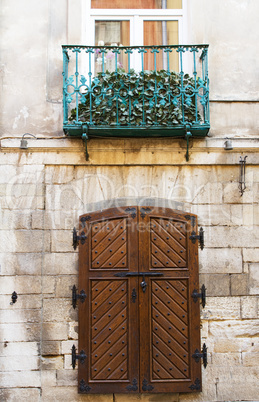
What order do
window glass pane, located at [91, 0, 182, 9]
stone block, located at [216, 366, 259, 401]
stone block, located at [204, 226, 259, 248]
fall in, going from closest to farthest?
stone block, located at [216, 366, 259, 401] < stone block, located at [204, 226, 259, 248] < window glass pane, located at [91, 0, 182, 9]

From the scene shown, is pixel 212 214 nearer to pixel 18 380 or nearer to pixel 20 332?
pixel 20 332

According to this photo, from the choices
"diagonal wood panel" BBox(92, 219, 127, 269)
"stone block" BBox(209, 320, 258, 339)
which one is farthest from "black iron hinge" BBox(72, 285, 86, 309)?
"stone block" BBox(209, 320, 258, 339)

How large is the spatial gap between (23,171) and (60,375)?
2507mm

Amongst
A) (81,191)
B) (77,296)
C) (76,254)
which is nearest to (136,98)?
(81,191)

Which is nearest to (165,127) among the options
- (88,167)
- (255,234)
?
(88,167)

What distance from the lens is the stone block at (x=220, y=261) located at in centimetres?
508

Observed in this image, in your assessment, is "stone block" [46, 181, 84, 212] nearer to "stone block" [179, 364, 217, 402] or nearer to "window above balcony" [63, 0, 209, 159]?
"window above balcony" [63, 0, 209, 159]

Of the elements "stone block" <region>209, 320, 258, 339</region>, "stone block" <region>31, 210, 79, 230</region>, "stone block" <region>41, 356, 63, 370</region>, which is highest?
"stone block" <region>31, 210, 79, 230</region>

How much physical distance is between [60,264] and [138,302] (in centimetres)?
105

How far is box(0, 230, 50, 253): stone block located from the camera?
16.6 ft

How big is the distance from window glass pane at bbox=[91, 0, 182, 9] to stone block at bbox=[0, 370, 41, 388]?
4.90 meters

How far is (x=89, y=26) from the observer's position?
568 cm

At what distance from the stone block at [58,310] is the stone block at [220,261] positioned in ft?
5.47

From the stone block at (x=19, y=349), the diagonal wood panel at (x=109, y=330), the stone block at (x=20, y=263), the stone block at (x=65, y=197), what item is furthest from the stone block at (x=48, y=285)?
the stone block at (x=65, y=197)
